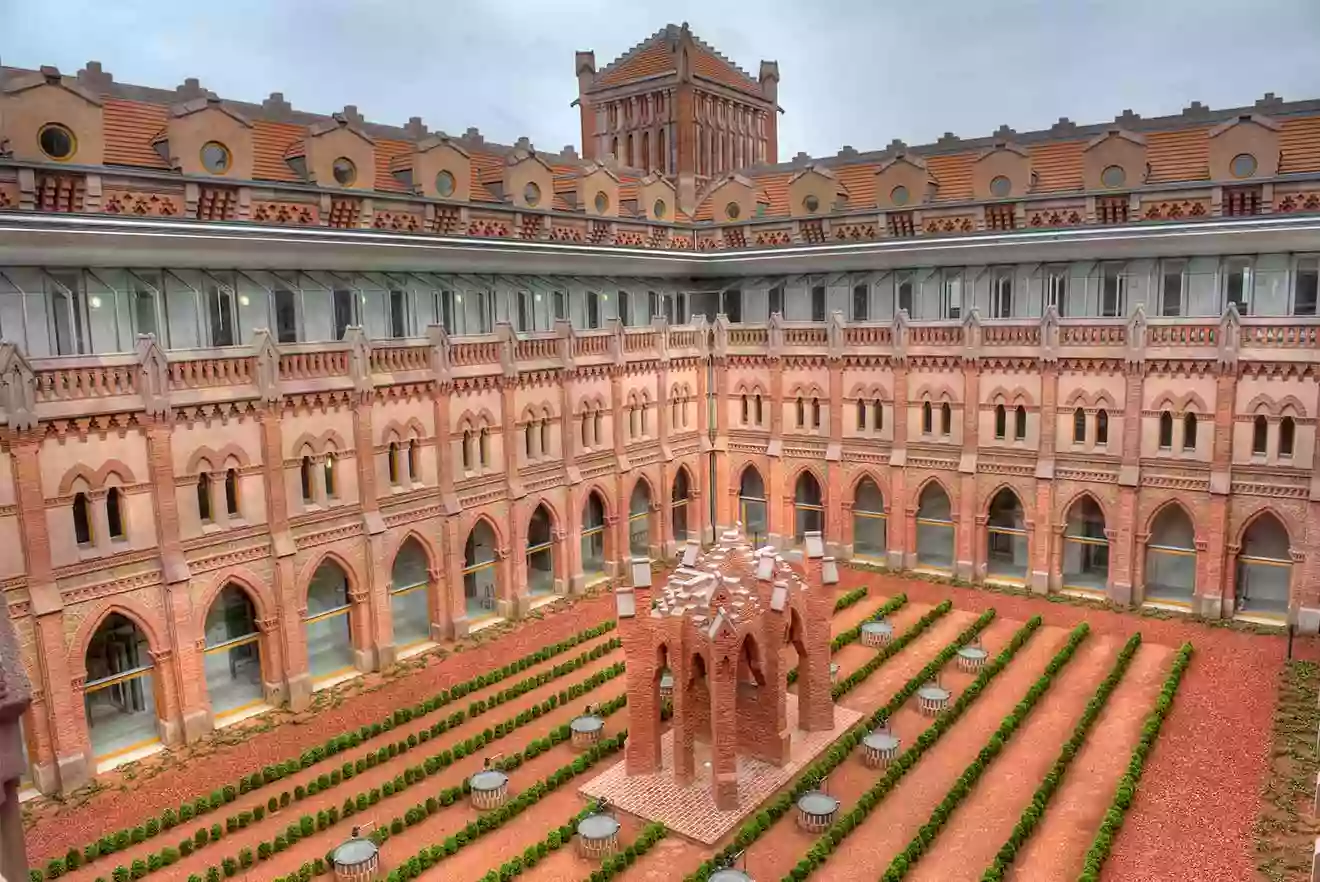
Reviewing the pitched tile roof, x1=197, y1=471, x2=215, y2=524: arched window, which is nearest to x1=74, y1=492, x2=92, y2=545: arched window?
x1=197, y1=471, x2=215, y2=524: arched window

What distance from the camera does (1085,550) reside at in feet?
134

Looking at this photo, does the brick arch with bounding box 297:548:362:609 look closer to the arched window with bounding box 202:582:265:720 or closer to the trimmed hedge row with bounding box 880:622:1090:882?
the arched window with bounding box 202:582:265:720

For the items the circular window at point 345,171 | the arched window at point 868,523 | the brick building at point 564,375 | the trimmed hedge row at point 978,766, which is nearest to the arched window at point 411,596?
the brick building at point 564,375

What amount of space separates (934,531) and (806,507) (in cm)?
600

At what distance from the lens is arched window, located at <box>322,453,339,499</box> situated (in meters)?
31.9

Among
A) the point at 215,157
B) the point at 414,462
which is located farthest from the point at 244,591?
the point at 215,157

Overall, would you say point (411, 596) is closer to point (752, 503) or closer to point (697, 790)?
point (697, 790)

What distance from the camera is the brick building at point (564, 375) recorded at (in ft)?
86.6

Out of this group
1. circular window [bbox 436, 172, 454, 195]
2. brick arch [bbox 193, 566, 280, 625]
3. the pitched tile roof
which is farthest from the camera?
circular window [bbox 436, 172, 454, 195]

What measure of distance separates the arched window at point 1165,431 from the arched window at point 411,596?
28.3 meters

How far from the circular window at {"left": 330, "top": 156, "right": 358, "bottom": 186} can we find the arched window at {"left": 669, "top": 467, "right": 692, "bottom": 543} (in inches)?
833

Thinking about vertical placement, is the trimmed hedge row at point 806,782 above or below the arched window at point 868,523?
below

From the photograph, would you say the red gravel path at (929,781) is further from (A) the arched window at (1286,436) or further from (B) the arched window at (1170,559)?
(A) the arched window at (1286,436)

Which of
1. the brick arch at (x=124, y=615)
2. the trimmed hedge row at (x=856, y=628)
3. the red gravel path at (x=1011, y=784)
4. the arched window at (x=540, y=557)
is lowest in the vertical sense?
the red gravel path at (x=1011, y=784)
